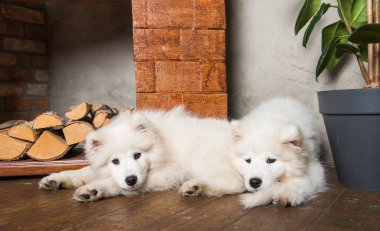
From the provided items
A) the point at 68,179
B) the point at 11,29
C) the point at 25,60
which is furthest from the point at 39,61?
the point at 68,179

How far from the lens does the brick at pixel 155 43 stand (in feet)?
8.09

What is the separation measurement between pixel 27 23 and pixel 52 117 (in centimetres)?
152

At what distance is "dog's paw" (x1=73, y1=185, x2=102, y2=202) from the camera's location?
72.4 inches

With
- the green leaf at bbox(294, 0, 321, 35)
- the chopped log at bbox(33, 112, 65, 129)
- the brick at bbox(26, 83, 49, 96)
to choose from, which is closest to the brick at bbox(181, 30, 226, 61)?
the green leaf at bbox(294, 0, 321, 35)

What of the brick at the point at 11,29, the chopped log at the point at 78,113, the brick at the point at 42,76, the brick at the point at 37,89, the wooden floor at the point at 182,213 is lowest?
the wooden floor at the point at 182,213

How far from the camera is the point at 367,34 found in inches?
67.5

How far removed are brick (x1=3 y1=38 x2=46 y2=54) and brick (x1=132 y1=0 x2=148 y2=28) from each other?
5.12 feet

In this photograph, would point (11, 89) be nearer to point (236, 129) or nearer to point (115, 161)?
point (115, 161)

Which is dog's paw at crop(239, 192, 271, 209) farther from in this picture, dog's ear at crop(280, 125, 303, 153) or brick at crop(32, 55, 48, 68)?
brick at crop(32, 55, 48, 68)

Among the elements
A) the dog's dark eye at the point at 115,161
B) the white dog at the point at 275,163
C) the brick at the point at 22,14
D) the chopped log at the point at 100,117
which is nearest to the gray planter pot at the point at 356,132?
the white dog at the point at 275,163

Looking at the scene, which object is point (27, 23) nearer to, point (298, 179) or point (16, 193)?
point (16, 193)

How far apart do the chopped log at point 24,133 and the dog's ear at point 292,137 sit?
1615 mm

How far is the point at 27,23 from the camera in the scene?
3.53 meters

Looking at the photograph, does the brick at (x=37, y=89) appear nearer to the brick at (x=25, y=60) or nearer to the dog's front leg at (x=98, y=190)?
the brick at (x=25, y=60)
